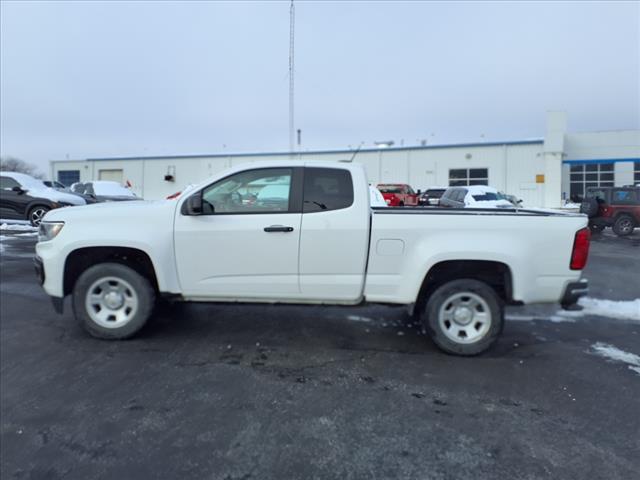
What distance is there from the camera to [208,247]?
475 cm

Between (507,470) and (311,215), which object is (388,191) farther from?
(507,470)

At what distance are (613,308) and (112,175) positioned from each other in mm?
44809

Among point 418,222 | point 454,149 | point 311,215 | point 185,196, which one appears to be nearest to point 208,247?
point 185,196

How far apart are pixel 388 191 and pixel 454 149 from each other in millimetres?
14095

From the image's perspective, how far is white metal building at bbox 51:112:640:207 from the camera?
2894 cm

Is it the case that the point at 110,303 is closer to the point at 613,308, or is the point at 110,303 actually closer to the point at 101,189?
the point at 613,308

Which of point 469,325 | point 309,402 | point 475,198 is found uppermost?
point 475,198

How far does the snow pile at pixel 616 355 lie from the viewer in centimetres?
449

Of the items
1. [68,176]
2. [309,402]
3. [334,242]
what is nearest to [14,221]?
[334,242]

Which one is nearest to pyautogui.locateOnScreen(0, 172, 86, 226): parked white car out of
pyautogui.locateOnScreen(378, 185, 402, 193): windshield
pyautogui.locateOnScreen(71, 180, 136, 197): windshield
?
pyautogui.locateOnScreen(71, 180, 136, 197): windshield

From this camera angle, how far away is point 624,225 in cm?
1070

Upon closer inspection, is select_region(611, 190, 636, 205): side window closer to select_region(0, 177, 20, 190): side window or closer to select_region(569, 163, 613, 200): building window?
select_region(569, 163, 613, 200): building window

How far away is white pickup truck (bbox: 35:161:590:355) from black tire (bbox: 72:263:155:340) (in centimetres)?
1

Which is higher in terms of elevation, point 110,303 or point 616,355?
point 110,303
